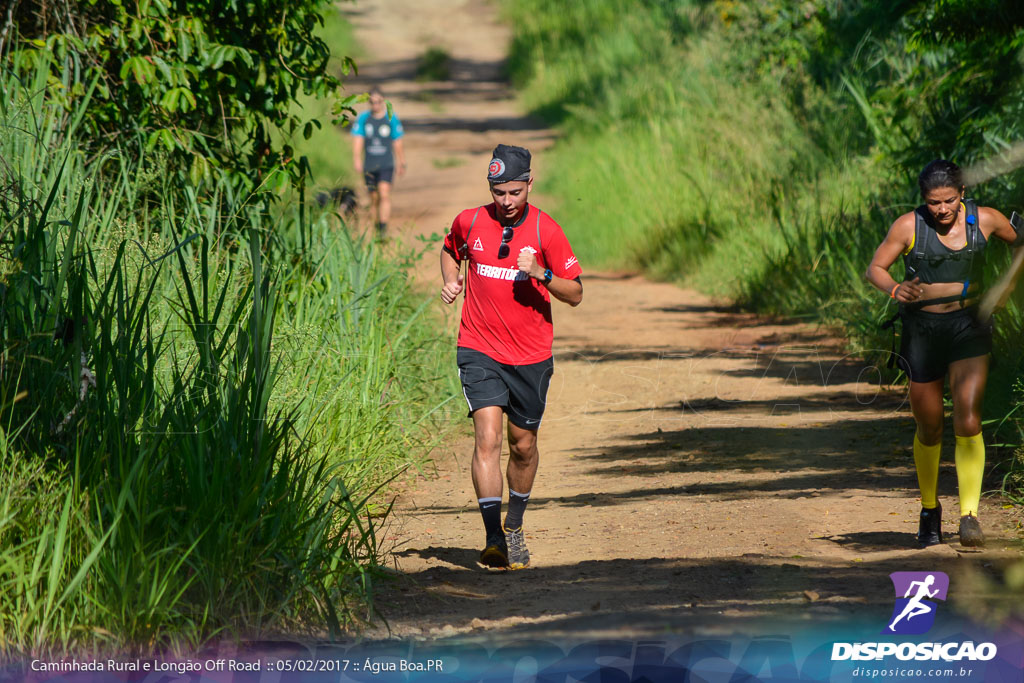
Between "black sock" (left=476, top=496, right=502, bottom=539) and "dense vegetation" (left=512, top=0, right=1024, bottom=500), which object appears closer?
"black sock" (left=476, top=496, right=502, bottom=539)

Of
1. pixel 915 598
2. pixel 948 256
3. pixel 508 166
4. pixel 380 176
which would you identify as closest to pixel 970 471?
pixel 948 256

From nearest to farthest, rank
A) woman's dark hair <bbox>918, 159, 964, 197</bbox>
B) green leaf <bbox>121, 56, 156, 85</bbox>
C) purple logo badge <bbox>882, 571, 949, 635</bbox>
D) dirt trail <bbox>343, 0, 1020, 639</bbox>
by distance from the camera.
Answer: purple logo badge <bbox>882, 571, 949, 635</bbox>, dirt trail <bbox>343, 0, 1020, 639</bbox>, woman's dark hair <bbox>918, 159, 964, 197</bbox>, green leaf <bbox>121, 56, 156, 85</bbox>

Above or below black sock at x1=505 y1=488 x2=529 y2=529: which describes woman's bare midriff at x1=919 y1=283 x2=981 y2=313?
above

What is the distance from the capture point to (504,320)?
18.7ft

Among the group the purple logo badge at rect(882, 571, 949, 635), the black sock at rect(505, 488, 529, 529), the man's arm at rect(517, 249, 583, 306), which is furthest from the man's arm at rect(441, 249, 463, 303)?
the purple logo badge at rect(882, 571, 949, 635)

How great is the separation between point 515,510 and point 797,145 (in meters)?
10.1

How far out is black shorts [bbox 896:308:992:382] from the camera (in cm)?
562

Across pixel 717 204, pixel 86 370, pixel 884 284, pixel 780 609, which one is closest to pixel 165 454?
pixel 86 370

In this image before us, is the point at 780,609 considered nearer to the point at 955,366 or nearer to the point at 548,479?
the point at 955,366

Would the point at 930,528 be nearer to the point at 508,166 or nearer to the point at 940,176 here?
the point at 940,176

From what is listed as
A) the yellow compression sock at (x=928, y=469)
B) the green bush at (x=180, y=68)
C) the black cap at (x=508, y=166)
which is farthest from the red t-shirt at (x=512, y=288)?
the green bush at (x=180, y=68)

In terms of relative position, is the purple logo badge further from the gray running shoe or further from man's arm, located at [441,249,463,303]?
man's arm, located at [441,249,463,303]

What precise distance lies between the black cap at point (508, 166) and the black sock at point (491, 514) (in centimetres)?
142

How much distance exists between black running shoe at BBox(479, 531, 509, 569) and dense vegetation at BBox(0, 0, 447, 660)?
0.57 metres
